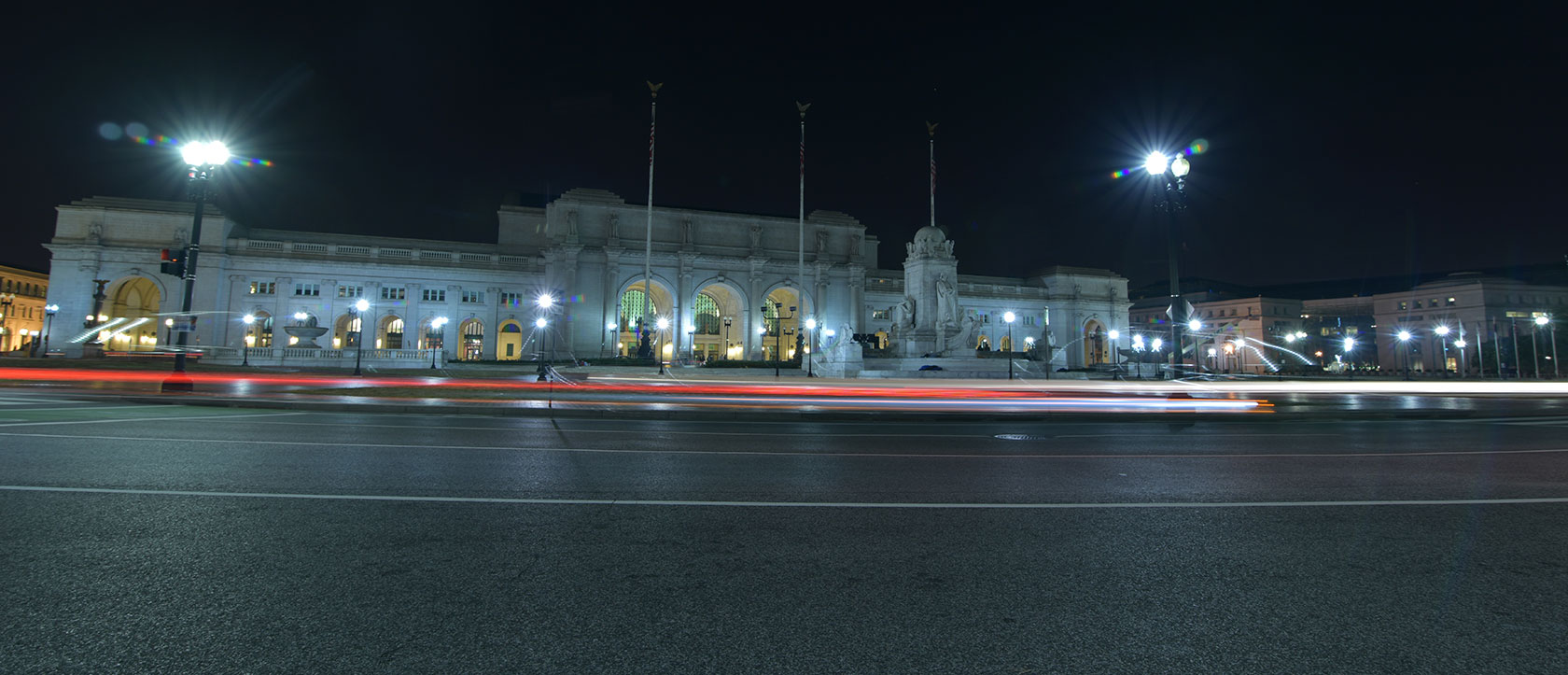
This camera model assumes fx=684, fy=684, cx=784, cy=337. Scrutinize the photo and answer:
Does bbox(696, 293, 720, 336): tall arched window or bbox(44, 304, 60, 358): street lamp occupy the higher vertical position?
bbox(696, 293, 720, 336): tall arched window

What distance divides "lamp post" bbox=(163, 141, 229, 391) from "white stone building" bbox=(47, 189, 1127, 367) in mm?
41337

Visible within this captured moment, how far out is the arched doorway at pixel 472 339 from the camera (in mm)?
79438

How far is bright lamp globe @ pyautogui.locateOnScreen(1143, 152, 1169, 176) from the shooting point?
54.9 feet

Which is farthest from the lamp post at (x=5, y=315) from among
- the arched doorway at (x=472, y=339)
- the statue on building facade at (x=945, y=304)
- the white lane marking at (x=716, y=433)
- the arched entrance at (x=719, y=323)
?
the white lane marking at (x=716, y=433)

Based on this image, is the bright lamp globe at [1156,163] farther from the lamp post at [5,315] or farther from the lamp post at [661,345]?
the lamp post at [5,315]

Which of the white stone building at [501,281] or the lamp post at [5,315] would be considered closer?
the white stone building at [501,281]

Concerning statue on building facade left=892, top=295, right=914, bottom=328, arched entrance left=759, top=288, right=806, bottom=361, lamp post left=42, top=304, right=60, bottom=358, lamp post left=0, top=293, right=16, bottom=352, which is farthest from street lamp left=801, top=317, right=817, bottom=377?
lamp post left=0, top=293, right=16, bottom=352

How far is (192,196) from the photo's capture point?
2050 cm

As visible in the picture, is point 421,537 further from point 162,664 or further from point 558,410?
point 558,410

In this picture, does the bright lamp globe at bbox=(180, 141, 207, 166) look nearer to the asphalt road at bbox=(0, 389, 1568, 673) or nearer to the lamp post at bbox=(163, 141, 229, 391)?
the lamp post at bbox=(163, 141, 229, 391)

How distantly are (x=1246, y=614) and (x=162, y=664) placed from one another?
186 inches

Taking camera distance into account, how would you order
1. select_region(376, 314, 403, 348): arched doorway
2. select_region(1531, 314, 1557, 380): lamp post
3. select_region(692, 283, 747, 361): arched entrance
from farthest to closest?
select_region(692, 283, 747, 361): arched entrance, select_region(376, 314, 403, 348): arched doorway, select_region(1531, 314, 1557, 380): lamp post

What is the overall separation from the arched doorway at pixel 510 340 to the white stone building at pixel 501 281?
17 cm

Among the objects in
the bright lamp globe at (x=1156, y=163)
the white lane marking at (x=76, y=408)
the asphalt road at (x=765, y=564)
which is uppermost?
the bright lamp globe at (x=1156, y=163)
